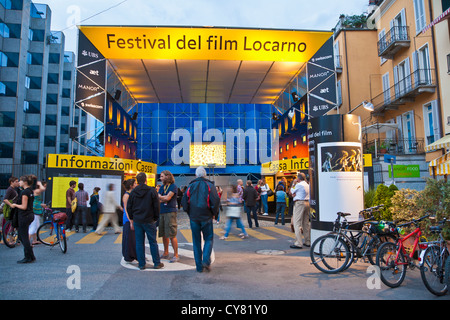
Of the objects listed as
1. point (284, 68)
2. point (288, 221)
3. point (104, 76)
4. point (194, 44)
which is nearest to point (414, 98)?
point (284, 68)

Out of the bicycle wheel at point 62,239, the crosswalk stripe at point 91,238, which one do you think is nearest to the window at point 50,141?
the crosswalk stripe at point 91,238

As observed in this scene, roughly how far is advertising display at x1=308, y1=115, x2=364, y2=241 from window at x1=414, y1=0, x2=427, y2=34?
15907 millimetres

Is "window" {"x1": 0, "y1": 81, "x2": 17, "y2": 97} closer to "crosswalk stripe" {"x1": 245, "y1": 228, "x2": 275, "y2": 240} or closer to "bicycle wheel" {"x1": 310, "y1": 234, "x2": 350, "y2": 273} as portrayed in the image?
"crosswalk stripe" {"x1": 245, "y1": 228, "x2": 275, "y2": 240}

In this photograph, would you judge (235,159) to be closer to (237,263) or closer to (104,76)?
(104,76)

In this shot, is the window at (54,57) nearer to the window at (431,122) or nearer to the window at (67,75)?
the window at (67,75)

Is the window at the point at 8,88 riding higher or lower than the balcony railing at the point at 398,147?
higher

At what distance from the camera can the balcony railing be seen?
20.3 metres

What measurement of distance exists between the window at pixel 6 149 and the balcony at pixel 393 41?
A: 36.8 m

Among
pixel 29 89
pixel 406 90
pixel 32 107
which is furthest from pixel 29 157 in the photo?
pixel 406 90

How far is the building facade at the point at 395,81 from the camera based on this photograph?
19.4 m

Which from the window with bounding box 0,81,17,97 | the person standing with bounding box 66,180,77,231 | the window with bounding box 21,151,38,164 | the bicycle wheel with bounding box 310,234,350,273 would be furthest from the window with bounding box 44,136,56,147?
the bicycle wheel with bounding box 310,234,350,273

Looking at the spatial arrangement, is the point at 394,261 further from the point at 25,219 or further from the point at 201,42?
the point at 201,42

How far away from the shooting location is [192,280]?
5.61m

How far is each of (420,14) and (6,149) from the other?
39.5 meters
